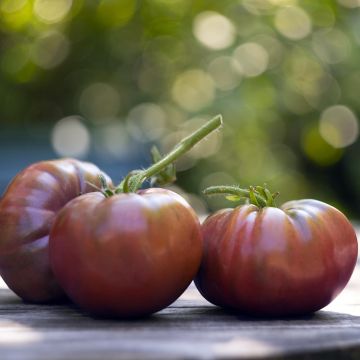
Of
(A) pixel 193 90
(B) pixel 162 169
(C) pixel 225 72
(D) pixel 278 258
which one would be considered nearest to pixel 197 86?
(A) pixel 193 90

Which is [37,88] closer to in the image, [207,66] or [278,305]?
[207,66]

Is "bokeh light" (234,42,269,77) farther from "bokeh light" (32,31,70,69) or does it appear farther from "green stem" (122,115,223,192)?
"green stem" (122,115,223,192)

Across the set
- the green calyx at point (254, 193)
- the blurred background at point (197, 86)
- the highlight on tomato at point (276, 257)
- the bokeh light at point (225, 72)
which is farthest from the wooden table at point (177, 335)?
the bokeh light at point (225, 72)

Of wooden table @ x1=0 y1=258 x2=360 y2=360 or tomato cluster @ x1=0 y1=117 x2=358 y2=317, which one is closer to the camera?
wooden table @ x1=0 y1=258 x2=360 y2=360

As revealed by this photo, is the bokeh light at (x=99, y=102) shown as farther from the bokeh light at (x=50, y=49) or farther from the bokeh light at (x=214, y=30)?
the bokeh light at (x=214, y=30)

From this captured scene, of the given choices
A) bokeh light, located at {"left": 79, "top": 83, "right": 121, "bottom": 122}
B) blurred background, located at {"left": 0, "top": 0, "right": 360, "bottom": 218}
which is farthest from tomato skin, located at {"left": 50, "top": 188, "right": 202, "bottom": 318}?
bokeh light, located at {"left": 79, "top": 83, "right": 121, "bottom": 122}

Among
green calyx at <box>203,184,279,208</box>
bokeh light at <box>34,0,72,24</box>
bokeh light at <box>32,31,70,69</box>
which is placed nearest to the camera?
green calyx at <box>203,184,279,208</box>

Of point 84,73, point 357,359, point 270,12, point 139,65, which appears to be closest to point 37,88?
point 84,73
